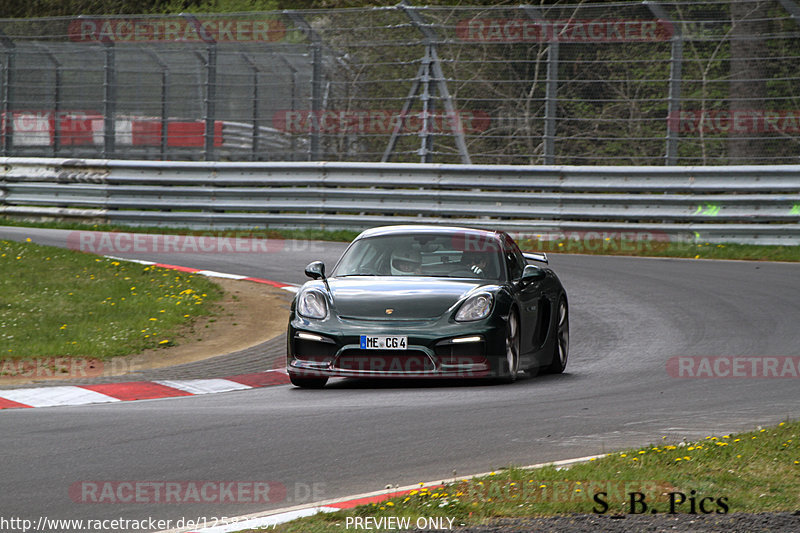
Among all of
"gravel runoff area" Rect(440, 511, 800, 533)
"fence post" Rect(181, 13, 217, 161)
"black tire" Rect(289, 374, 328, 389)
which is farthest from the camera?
"fence post" Rect(181, 13, 217, 161)

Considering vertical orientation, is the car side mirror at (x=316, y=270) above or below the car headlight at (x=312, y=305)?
above

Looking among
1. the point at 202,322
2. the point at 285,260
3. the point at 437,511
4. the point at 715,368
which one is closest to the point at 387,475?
the point at 437,511

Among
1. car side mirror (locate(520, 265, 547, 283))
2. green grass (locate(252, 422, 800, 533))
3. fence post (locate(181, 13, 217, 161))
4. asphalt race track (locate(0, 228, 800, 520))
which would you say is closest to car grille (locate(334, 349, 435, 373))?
asphalt race track (locate(0, 228, 800, 520))

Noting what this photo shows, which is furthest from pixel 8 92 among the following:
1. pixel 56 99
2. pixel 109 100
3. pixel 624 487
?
pixel 624 487

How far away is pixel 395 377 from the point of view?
8.80 metres

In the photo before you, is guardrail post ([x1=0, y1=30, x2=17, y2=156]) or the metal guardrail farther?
guardrail post ([x1=0, y1=30, x2=17, y2=156])

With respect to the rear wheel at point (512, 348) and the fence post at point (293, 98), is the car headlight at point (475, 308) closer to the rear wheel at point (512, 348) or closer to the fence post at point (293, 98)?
the rear wheel at point (512, 348)

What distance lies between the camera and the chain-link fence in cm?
1809

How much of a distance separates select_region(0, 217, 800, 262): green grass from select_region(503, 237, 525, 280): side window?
26.5 feet

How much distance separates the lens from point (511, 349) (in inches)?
356

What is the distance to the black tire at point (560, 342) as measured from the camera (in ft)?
33.2

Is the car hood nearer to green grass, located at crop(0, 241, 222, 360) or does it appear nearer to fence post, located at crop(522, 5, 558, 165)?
green grass, located at crop(0, 241, 222, 360)

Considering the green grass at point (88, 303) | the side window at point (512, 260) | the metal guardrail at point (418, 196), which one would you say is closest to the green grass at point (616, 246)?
the metal guardrail at point (418, 196)

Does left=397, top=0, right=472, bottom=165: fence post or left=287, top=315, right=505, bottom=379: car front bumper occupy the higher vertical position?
left=397, top=0, right=472, bottom=165: fence post
